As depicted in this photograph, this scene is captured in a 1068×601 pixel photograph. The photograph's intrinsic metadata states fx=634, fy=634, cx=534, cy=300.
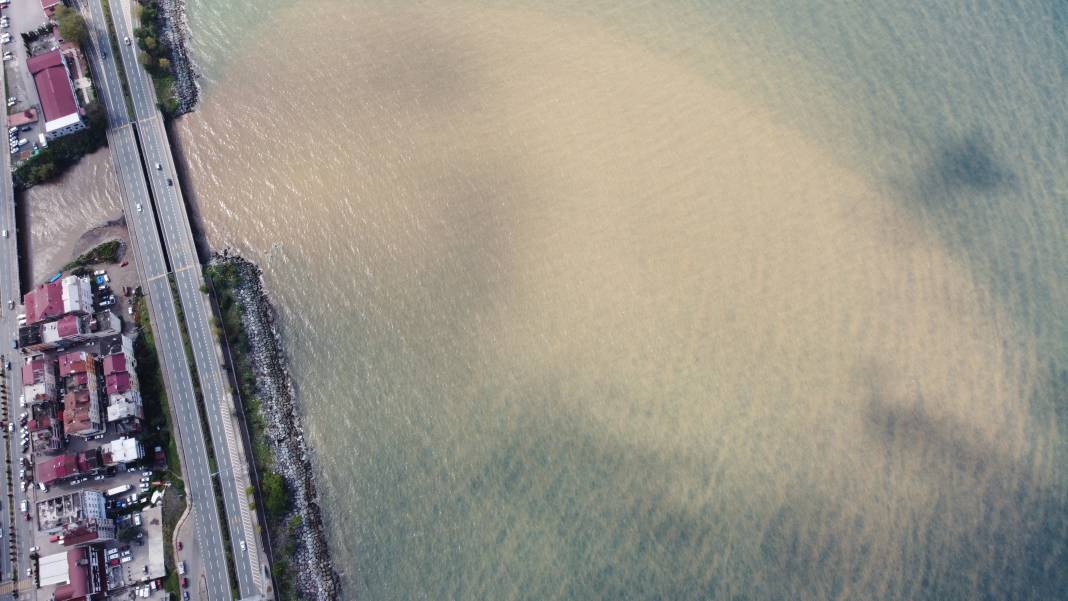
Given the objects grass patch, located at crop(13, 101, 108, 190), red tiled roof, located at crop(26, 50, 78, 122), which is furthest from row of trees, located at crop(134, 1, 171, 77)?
red tiled roof, located at crop(26, 50, 78, 122)

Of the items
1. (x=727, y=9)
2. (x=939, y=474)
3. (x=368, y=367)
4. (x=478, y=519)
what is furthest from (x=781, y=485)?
(x=727, y=9)

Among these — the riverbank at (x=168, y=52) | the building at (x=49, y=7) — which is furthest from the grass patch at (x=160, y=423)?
the building at (x=49, y=7)

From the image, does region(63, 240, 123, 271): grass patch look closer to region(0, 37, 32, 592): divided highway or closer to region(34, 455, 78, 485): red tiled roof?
region(0, 37, 32, 592): divided highway

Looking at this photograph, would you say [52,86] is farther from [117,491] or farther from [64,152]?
[117,491]

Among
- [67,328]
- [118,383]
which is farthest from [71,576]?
[67,328]

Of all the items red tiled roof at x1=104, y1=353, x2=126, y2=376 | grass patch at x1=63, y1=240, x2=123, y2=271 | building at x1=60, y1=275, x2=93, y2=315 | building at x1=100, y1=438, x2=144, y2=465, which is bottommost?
building at x1=100, y1=438, x2=144, y2=465

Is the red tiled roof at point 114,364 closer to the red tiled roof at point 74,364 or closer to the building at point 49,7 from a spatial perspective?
the red tiled roof at point 74,364
